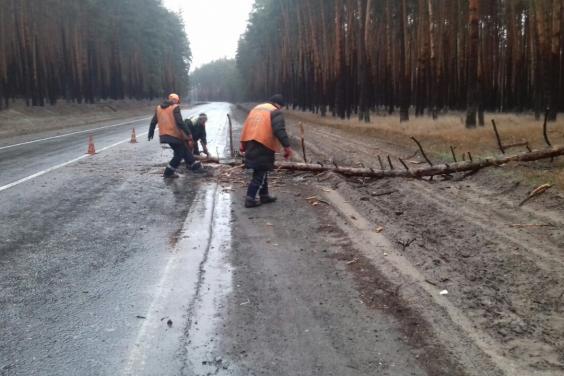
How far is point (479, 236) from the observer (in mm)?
5488

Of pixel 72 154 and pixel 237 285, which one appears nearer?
pixel 237 285

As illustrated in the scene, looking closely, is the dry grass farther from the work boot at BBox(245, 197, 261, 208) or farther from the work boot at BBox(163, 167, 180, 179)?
the work boot at BBox(163, 167, 180, 179)

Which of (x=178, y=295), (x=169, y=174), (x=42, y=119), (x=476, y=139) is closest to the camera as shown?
(x=178, y=295)

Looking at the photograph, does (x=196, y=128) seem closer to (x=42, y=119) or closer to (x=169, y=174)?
(x=169, y=174)

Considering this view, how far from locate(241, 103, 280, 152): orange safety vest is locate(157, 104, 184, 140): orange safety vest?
10.5ft

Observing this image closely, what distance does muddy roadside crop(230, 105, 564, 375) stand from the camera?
137 inches

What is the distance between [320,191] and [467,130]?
32.4 ft

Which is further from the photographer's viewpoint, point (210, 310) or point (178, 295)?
point (178, 295)

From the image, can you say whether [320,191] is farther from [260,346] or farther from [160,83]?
[160,83]

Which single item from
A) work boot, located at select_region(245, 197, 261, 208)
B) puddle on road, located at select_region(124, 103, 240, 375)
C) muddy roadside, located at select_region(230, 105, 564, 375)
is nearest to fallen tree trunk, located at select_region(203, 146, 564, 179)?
muddy roadside, located at select_region(230, 105, 564, 375)

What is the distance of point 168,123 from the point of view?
10688 millimetres

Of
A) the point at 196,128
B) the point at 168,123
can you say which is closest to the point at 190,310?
the point at 168,123

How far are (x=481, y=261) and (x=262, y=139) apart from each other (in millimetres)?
4084

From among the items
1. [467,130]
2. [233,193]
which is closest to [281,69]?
[467,130]
